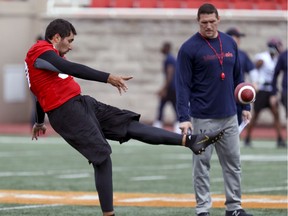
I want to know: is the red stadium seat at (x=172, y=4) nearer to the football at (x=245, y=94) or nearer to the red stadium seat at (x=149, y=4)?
the red stadium seat at (x=149, y=4)

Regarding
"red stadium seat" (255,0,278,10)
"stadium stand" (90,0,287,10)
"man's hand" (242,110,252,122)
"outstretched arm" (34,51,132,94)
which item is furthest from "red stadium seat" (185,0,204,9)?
"outstretched arm" (34,51,132,94)

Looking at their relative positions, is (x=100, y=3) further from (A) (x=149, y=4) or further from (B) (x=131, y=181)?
(B) (x=131, y=181)

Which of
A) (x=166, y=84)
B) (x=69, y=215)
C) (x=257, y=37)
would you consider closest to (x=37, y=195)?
(x=69, y=215)

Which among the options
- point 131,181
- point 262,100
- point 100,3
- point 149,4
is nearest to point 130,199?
point 131,181

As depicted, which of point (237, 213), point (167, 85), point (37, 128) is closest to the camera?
point (37, 128)

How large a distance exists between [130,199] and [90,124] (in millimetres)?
3173

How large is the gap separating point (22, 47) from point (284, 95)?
1182cm

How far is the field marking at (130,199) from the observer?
12.1 meters

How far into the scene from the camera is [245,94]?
413 inches

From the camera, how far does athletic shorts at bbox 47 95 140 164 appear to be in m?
9.55

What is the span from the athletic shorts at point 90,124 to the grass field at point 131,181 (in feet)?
5.59

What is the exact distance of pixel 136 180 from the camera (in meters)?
15.2

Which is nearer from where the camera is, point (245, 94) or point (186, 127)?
point (186, 127)

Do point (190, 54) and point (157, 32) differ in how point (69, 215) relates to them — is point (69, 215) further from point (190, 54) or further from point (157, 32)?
point (157, 32)
